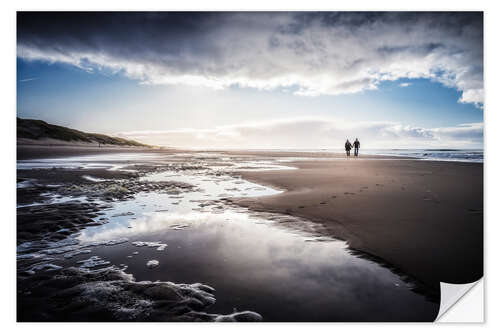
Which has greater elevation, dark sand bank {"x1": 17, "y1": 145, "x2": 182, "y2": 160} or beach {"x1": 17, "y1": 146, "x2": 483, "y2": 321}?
dark sand bank {"x1": 17, "y1": 145, "x2": 182, "y2": 160}

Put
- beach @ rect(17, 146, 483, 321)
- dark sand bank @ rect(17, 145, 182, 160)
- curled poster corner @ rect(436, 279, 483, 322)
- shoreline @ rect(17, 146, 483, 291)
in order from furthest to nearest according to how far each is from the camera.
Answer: dark sand bank @ rect(17, 145, 182, 160)
shoreline @ rect(17, 146, 483, 291)
curled poster corner @ rect(436, 279, 483, 322)
beach @ rect(17, 146, 483, 321)

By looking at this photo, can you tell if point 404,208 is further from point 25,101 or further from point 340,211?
point 25,101

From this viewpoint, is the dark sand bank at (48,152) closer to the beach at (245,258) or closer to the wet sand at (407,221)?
the beach at (245,258)

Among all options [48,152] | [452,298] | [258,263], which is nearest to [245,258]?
[258,263]

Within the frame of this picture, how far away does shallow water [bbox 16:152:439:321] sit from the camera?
7.32 ft

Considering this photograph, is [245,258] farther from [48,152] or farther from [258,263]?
[48,152]

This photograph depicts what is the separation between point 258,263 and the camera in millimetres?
2926

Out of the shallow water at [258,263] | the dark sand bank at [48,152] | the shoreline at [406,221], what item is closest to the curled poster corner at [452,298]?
the shoreline at [406,221]

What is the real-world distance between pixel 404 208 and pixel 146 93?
7.16 meters

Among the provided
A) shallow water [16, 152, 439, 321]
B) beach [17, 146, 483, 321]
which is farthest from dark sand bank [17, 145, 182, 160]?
shallow water [16, 152, 439, 321]

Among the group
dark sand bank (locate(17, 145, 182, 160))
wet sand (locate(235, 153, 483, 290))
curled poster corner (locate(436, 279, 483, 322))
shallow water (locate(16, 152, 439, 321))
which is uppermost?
dark sand bank (locate(17, 145, 182, 160))

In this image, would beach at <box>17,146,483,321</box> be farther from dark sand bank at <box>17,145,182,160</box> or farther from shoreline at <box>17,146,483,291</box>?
dark sand bank at <box>17,145,182,160</box>

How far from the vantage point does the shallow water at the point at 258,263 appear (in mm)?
2230
